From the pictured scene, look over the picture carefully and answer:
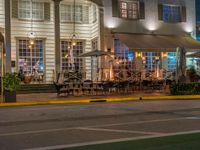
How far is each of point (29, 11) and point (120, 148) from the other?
68.2 feet

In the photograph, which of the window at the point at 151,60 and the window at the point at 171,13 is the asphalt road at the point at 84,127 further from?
the window at the point at 171,13

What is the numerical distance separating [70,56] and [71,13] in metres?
3.21

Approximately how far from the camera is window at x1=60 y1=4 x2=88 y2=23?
27.4m

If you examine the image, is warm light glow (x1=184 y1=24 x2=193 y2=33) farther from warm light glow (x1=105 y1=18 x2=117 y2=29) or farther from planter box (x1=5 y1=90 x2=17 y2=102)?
planter box (x1=5 y1=90 x2=17 y2=102)

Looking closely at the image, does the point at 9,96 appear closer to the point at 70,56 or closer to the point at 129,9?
the point at 70,56

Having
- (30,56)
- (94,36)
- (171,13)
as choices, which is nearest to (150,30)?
(171,13)

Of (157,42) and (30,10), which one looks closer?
(157,42)

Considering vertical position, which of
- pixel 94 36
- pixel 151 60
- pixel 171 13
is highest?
pixel 171 13

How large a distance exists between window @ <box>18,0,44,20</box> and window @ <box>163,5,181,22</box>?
9405 mm

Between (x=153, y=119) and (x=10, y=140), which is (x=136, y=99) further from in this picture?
(x=10, y=140)

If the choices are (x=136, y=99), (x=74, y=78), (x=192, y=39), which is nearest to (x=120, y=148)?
(x=136, y=99)

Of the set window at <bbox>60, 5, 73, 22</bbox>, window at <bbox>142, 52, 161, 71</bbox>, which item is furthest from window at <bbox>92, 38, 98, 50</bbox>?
window at <bbox>142, 52, 161, 71</bbox>

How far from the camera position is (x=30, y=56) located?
26.4m

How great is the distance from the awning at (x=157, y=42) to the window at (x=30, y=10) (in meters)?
5.65
